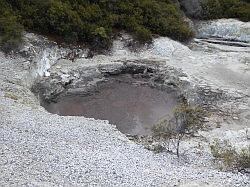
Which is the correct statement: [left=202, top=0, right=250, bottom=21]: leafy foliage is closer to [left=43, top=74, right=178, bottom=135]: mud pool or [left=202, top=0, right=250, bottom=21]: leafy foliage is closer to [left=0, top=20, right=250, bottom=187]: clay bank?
[left=0, top=20, right=250, bottom=187]: clay bank

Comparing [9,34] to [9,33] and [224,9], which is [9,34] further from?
[224,9]

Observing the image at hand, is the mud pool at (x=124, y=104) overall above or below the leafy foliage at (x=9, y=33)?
below

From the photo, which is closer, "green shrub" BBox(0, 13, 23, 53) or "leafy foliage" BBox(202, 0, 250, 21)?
"green shrub" BBox(0, 13, 23, 53)

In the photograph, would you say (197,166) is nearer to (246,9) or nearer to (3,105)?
(3,105)

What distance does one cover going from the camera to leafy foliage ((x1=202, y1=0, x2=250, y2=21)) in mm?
53188

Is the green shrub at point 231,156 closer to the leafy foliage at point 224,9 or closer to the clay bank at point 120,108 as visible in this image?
the clay bank at point 120,108

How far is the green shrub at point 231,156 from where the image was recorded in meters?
25.5

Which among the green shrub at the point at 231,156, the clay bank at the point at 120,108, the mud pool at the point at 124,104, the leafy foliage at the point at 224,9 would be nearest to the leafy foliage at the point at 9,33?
the clay bank at the point at 120,108

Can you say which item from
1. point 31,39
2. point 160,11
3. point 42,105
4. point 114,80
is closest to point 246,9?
point 160,11

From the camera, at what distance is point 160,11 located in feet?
162

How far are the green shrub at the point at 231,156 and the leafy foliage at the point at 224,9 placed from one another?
88.3 feet

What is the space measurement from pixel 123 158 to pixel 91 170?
252 centimetres

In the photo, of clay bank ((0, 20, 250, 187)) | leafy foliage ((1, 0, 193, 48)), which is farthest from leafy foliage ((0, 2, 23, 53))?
leafy foliage ((1, 0, 193, 48))

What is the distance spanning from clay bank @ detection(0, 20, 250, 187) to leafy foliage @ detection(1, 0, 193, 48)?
142 centimetres
